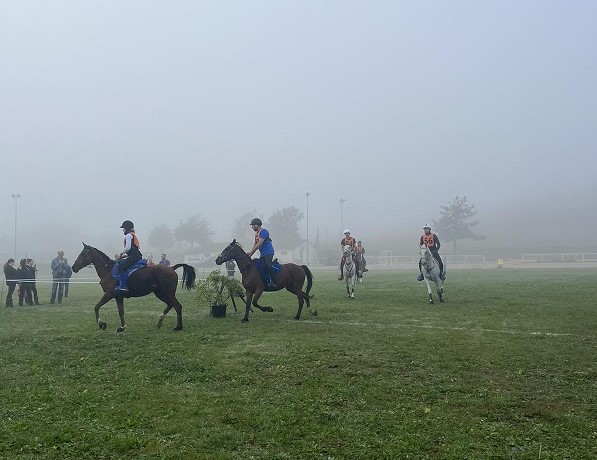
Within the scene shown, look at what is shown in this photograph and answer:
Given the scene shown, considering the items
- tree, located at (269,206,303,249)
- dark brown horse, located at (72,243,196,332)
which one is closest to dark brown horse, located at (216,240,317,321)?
dark brown horse, located at (72,243,196,332)

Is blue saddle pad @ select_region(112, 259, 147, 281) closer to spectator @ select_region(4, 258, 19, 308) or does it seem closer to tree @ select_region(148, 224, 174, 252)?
spectator @ select_region(4, 258, 19, 308)

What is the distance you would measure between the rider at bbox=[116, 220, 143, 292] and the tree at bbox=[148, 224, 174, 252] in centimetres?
12903

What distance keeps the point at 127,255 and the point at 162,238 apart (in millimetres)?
129467

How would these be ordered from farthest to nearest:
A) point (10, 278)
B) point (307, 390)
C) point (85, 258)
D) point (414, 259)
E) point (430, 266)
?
point (414, 259) → point (10, 278) → point (430, 266) → point (85, 258) → point (307, 390)

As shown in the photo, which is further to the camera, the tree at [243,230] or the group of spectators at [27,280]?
the tree at [243,230]

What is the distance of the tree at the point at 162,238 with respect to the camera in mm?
139500

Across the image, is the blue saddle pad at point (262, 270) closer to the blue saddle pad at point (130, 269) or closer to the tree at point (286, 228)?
the blue saddle pad at point (130, 269)

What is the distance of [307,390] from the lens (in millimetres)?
7859

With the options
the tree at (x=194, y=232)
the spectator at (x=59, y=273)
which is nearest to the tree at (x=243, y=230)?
the tree at (x=194, y=232)

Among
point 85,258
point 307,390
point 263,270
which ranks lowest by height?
point 307,390

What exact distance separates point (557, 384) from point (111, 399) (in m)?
6.70

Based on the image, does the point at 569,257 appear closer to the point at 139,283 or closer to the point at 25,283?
the point at 25,283

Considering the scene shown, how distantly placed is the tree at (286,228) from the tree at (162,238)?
33953mm

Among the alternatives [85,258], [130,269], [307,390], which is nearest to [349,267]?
[130,269]
